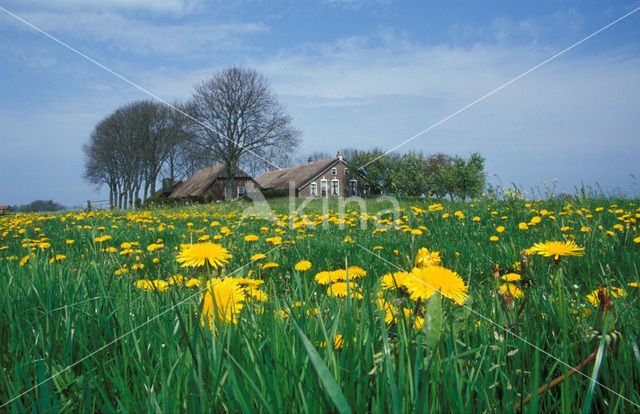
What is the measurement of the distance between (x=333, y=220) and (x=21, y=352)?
471 centimetres

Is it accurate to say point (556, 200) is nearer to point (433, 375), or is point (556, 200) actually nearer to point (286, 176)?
point (433, 375)

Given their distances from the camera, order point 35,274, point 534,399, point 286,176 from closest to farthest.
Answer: point 534,399 < point 35,274 < point 286,176

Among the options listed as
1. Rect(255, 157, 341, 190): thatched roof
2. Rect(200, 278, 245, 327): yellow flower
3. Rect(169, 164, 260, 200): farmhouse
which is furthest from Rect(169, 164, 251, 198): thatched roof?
Rect(200, 278, 245, 327): yellow flower

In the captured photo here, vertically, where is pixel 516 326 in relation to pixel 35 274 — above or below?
below

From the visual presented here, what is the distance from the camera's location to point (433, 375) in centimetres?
72

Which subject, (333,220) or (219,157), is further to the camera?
(219,157)

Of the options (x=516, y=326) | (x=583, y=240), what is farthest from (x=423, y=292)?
A: (x=583, y=240)

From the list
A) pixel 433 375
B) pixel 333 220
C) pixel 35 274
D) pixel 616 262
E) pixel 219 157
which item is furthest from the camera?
pixel 219 157

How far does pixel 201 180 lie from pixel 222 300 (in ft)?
190

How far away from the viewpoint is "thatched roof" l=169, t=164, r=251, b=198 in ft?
174

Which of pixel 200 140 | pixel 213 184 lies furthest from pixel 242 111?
pixel 213 184

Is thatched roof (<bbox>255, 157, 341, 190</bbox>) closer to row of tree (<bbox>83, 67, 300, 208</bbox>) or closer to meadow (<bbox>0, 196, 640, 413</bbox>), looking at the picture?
row of tree (<bbox>83, 67, 300, 208</bbox>)

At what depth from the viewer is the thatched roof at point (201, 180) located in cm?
5303

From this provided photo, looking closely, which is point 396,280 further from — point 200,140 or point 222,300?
point 200,140
